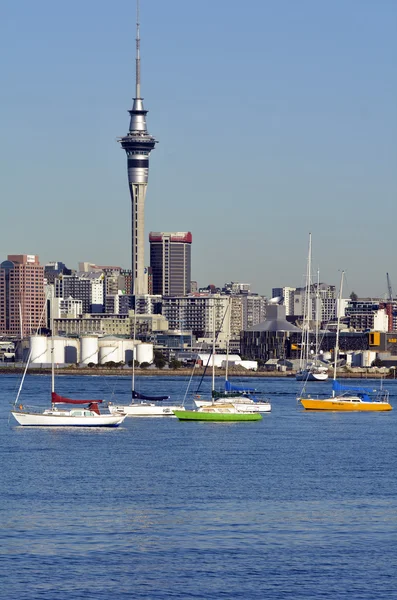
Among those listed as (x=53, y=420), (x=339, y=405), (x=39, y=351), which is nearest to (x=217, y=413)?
(x=53, y=420)

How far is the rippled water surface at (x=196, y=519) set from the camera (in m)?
25.4

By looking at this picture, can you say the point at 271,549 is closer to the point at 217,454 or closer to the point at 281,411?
the point at 217,454

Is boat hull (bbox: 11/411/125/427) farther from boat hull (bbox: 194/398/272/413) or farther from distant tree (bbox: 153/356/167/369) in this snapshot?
distant tree (bbox: 153/356/167/369)

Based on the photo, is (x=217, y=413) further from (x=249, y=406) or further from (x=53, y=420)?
(x=53, y=420)

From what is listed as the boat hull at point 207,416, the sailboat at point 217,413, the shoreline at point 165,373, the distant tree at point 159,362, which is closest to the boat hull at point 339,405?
the sailboat at point 217,413

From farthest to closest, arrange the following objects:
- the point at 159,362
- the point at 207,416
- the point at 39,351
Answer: the point at 159,362 → the point at 39,351 → the point at 207,416

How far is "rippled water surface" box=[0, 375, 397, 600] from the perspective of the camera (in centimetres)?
2538

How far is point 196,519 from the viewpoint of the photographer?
31.7 meters

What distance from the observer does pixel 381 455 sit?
49594 millimetres

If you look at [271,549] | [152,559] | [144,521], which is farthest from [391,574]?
[144,521]

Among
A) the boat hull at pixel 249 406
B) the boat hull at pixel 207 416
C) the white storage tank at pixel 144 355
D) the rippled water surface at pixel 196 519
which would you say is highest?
the white storage tank at pixel 144 355

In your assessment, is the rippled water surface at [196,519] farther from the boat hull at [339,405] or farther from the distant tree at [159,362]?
the distant tree at [159,362]

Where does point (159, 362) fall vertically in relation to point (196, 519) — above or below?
above

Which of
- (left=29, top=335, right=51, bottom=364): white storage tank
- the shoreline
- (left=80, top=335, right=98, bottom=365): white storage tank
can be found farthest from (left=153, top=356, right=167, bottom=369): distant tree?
(left=29, top=335, right=51, bottom=364): white storage tank
